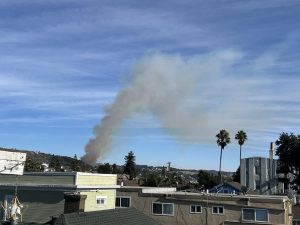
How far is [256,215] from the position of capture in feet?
142

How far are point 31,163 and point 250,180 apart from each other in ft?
184

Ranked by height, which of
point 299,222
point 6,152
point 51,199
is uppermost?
point 6,152

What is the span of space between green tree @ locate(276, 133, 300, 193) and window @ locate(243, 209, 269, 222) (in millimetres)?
47718

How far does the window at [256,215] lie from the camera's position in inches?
1693

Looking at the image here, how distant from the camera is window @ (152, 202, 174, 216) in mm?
46062

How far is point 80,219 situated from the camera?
69.8 feet

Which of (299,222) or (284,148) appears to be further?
(284,148)

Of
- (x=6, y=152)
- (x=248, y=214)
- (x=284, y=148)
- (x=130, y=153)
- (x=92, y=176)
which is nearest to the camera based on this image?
(x=6, y=152)

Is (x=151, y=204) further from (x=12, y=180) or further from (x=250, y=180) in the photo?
(x=250, y=180)

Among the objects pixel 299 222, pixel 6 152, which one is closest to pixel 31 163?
pixel 299 222

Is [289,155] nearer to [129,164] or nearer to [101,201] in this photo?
[101,201]

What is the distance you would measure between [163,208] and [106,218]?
79.9 ft

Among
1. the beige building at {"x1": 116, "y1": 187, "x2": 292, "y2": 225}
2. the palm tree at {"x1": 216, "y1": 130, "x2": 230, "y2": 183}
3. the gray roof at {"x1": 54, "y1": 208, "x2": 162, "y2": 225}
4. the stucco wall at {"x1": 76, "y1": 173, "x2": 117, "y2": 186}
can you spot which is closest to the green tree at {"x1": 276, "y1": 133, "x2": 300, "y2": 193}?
the palm tree at {"x1": 216, "y1": 130, "x2": 230, "y2": 183}

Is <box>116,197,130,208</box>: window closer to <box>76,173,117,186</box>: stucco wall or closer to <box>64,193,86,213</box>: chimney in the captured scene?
<box>76,173,117,186</box>: stucco wall
